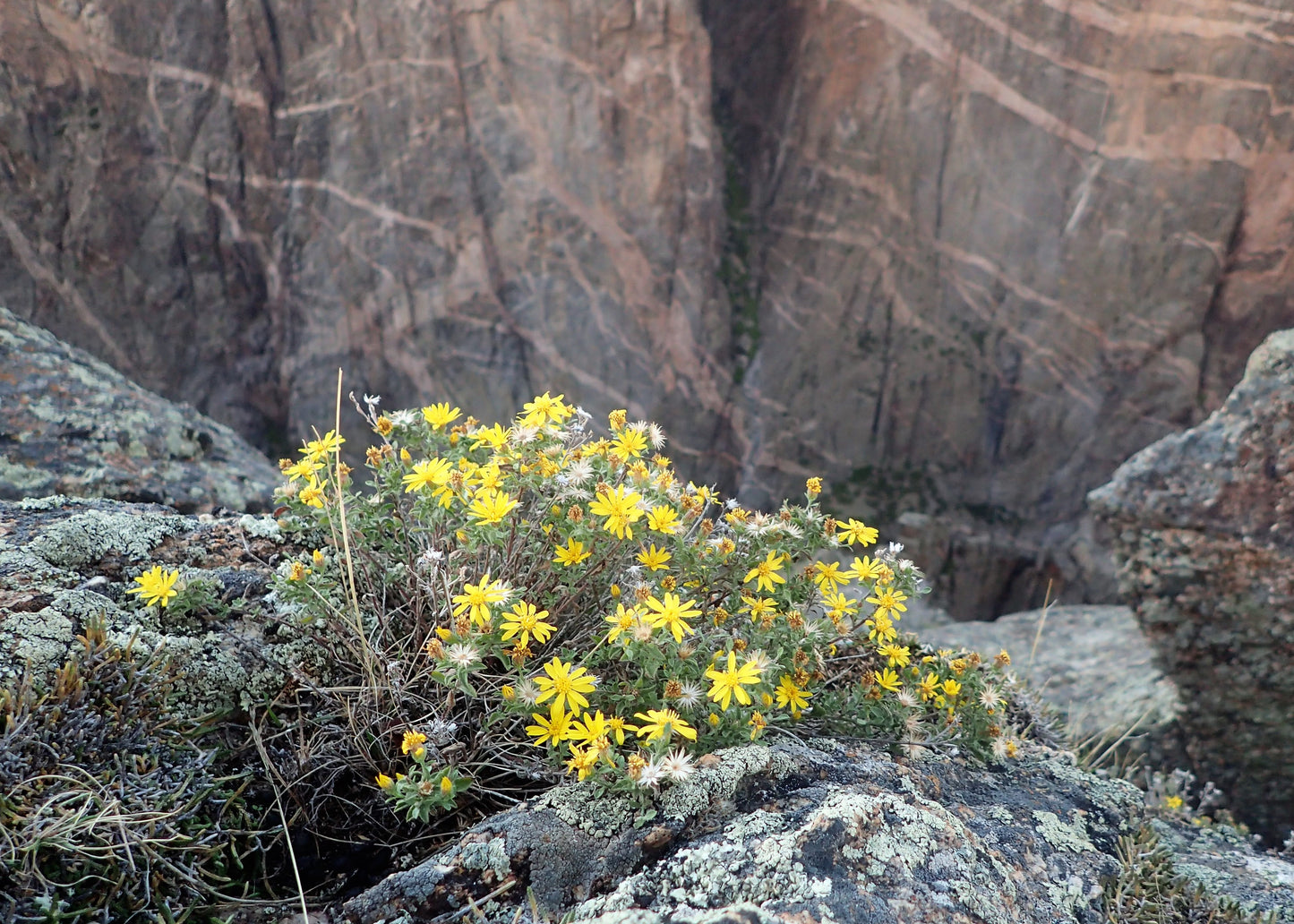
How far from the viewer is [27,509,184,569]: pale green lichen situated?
6.63 ft

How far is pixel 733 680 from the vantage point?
1578 mm

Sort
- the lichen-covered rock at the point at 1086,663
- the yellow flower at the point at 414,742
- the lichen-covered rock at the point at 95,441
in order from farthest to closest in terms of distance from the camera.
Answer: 1. the lichen-covered rock at the point at 1086,663
2. the lichen-covered rock at the point at 95,441
3. the yellow flower at the point at 414,742

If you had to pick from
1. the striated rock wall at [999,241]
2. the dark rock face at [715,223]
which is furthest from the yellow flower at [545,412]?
the striated rock wall at [999,241]

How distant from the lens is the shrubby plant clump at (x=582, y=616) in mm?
1590

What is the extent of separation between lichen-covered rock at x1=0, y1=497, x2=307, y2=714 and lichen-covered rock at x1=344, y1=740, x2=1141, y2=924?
22.8 inches

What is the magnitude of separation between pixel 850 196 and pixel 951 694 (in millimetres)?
7979

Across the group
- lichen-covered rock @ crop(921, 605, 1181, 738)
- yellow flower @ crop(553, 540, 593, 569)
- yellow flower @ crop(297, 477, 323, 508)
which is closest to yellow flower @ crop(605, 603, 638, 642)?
yellow flower @ crop(553, 540, 593, 569)

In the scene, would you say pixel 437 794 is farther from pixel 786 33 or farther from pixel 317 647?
pixel 786 33

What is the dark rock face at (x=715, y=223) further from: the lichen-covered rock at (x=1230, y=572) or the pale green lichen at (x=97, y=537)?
the pale green lichen at (x=97, y=537)

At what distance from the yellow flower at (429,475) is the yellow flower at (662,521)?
41 cm

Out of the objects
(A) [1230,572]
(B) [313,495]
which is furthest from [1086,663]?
(B) [313,495]

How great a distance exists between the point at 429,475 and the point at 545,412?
1.07 feet

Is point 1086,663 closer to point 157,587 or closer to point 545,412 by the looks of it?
point 545,412

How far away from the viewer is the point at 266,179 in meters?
8.52
